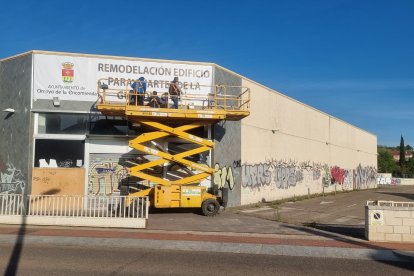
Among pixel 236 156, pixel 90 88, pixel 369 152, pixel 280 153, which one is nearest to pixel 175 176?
pixel 236 156

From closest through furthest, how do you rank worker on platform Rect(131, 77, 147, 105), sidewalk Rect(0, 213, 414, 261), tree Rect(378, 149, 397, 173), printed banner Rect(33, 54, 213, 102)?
sidewalk Rect(0, 213, 414, 261) < worker on platform Rect(131, 77, 147, 105) < printed banner Rect(33, 54, 213, 102) < tree Rect(378, 149, 397, 173)

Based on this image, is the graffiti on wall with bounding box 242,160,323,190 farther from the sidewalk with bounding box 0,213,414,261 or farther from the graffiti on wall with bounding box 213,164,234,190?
the sidewalk with bounding box 0,213,414,261

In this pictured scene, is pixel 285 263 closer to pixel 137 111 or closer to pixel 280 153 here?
pixel 137 111

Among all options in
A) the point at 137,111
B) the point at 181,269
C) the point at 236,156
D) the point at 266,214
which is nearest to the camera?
the point at 181,269

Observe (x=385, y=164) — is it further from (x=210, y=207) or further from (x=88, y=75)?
(x=88, y=75)

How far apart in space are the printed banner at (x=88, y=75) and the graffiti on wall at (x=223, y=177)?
A: 421cm

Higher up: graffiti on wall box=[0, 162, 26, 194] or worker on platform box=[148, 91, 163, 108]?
worker on platform box=[148, 91, 163, 108]

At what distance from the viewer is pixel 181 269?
29.6ft

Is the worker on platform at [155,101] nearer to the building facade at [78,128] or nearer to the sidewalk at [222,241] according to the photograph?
the building facade at [78,128]

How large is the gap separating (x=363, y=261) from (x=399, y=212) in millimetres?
3284

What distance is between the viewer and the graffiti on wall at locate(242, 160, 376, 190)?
1016 inches

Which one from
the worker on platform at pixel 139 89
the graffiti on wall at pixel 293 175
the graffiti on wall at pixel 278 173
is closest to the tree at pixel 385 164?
the graffiti on wall at pixel 293 175

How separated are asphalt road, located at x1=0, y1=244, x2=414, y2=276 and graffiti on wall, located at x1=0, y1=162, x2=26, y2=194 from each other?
9673mm

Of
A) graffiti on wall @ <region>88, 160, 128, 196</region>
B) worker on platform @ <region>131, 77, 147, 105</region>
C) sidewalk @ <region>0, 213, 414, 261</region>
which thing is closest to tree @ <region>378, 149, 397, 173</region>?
graffiti on wall @ <region>88, 160, 128, 196</region>
